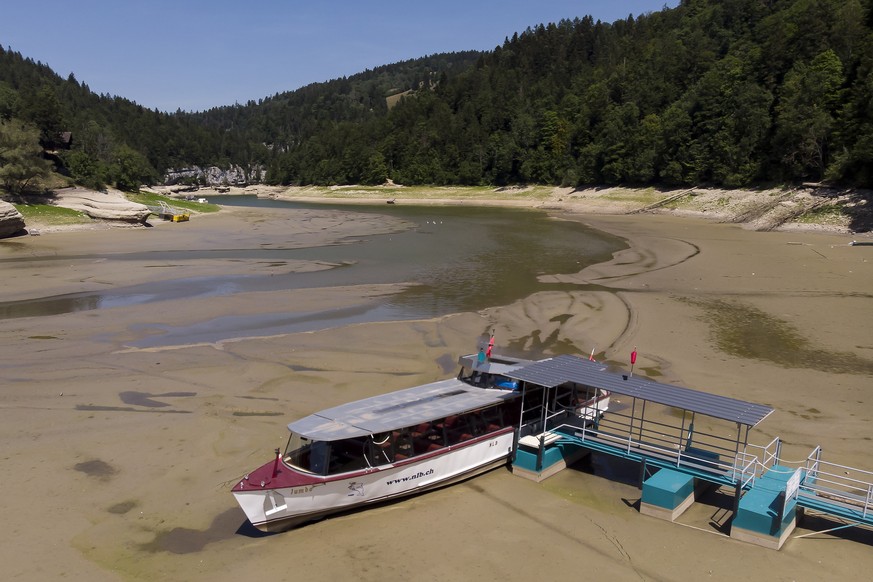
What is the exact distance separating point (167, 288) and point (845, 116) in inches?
2799

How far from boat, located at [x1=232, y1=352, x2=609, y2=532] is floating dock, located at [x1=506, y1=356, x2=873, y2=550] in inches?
15.4

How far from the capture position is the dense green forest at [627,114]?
6844cm

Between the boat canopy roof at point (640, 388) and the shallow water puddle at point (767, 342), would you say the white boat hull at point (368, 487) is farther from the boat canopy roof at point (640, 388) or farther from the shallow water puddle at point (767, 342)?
the shallow water puddle at point (767, 342)

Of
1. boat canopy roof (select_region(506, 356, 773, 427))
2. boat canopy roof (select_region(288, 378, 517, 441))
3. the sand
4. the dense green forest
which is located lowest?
the sand

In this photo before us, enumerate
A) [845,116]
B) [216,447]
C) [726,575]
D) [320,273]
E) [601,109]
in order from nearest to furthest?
[726,575] < [216,447] < [320,273] < [845,116] < [601,109]

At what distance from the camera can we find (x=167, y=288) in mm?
33562

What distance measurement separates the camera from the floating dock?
11.1 m

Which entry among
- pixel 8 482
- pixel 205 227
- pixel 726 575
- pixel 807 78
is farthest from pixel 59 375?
pixel 807 78

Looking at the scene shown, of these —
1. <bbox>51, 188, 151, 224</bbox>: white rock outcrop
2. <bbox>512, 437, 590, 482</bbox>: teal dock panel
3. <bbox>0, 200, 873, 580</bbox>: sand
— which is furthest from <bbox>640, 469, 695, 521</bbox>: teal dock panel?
<bbox>51, 188, 151, 224</bbox>: white rock outcrop

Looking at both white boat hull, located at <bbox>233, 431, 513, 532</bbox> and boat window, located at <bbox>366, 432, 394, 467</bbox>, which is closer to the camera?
white boat hull, located at <bbox>233, 431, 513, 532</bbox>

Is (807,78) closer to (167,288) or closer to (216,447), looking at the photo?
(167,288)

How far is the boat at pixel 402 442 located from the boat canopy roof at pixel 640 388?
69 cm

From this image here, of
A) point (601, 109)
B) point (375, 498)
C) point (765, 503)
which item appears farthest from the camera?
point (601, 109)

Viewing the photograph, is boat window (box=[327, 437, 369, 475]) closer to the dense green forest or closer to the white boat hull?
the white boat hull
